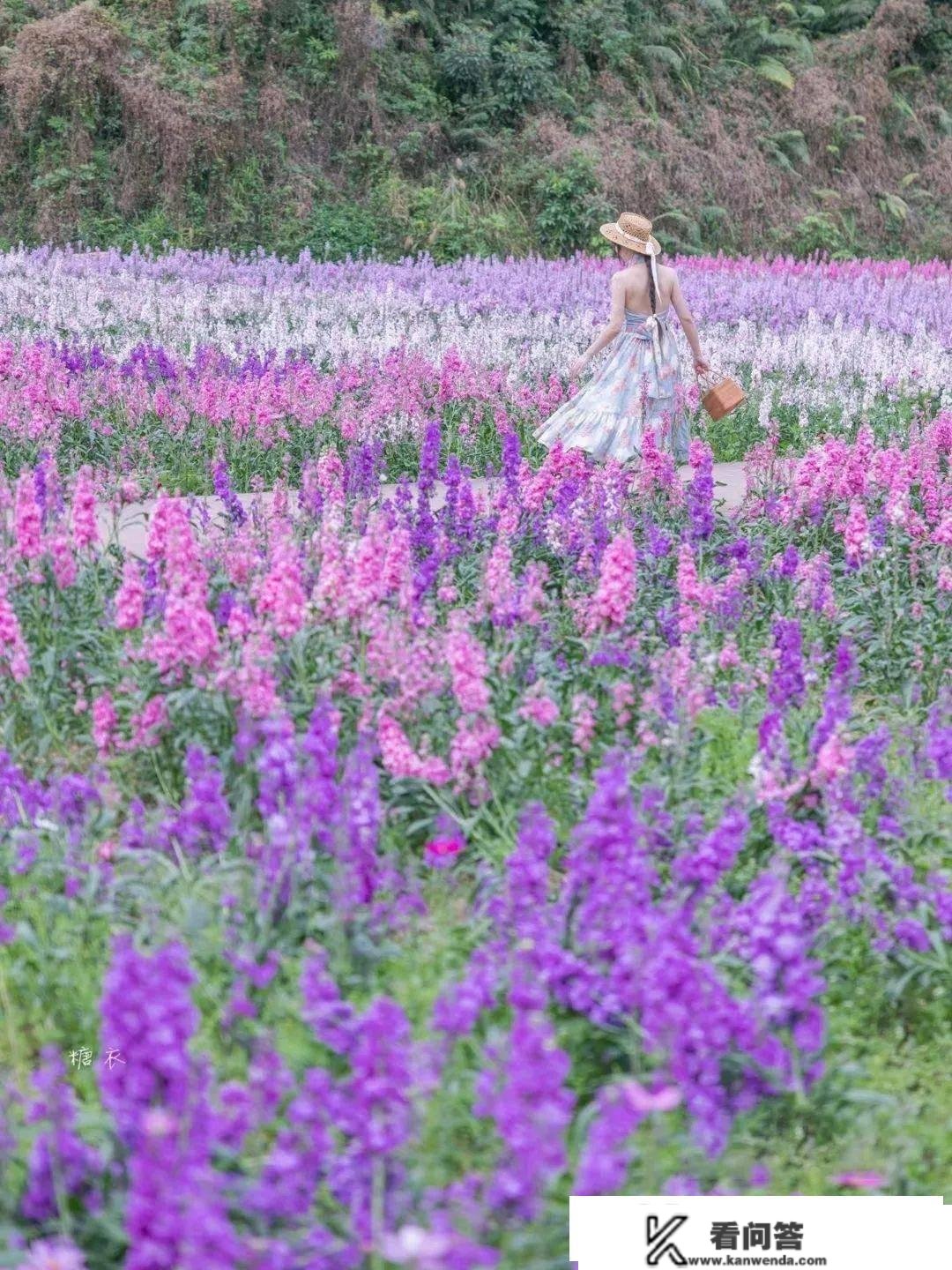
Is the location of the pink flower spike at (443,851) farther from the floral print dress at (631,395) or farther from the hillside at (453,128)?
the hillside at (453,128)

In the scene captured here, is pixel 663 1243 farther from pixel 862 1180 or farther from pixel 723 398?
pixel 723 398

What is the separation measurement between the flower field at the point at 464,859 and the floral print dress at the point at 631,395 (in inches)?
50.8

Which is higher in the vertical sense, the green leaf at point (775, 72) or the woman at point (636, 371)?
the green leaf at point (775, 72)

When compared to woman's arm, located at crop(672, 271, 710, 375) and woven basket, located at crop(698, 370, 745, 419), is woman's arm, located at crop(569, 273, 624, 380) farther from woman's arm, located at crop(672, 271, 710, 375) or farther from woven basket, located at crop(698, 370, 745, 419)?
woven basket, located at crop(698, 370, 745, 419)

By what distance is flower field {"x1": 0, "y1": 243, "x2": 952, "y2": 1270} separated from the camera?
9.80 feet

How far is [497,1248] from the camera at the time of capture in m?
3.04

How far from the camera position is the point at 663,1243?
3121 millimetres

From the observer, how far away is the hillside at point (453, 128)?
23.4m

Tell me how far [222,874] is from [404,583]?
1378 mm

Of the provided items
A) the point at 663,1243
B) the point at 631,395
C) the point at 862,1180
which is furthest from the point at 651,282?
the point at 663,1243

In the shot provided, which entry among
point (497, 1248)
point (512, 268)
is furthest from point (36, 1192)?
point (512, 268)

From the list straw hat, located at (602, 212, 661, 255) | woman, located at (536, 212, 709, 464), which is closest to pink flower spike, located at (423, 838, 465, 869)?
woman, located at (536, 212, 709, 464)

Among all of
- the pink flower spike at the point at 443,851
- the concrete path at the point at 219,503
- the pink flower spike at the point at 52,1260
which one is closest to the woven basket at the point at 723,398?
the concrete path at the point at 219,503

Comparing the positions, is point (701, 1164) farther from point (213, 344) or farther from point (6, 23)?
point (6, 23)
